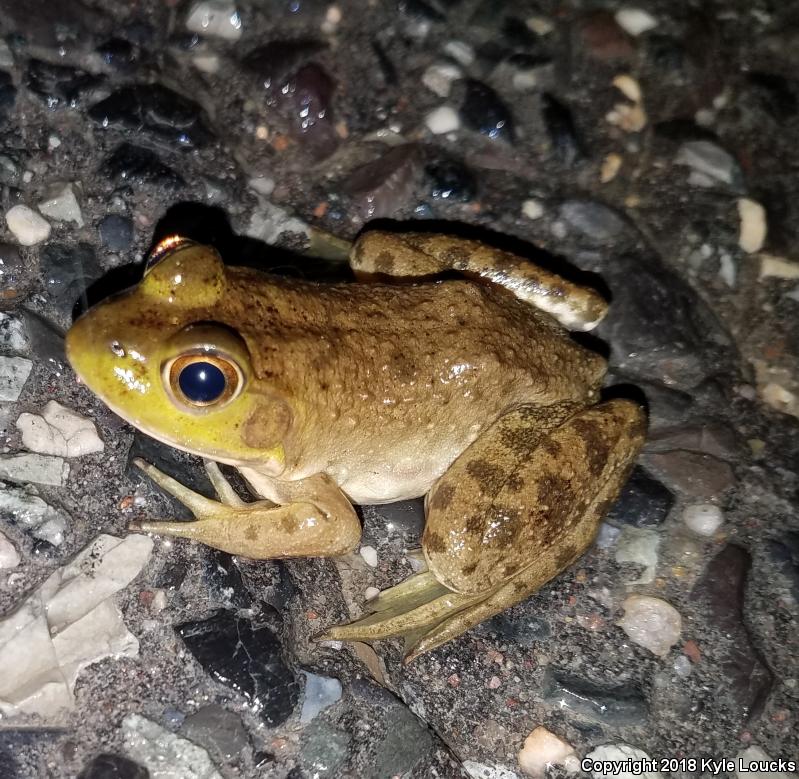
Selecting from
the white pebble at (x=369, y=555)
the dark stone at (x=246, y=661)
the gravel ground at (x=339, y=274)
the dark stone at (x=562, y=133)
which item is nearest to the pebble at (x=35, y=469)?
the gravel ground at (x=339, y=274)

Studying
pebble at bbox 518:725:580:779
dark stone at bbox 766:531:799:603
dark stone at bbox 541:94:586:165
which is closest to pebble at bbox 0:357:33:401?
pebble at bbox 518:725:580:779

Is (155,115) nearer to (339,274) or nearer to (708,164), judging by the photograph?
(339,274)

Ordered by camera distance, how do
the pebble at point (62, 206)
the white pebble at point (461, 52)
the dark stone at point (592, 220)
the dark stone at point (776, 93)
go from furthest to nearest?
the dark stone at point (776, 93)
the white pebble at point (461, 52)
the dark stone at point (592, 220)
the pebble at point (62, 206)

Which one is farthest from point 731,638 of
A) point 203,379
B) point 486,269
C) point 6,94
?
point 6,94

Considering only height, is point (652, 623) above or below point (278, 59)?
below

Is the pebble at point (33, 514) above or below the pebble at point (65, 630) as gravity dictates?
above

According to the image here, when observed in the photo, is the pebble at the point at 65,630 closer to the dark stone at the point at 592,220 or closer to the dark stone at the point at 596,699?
the dark stone at the point at 596,699
